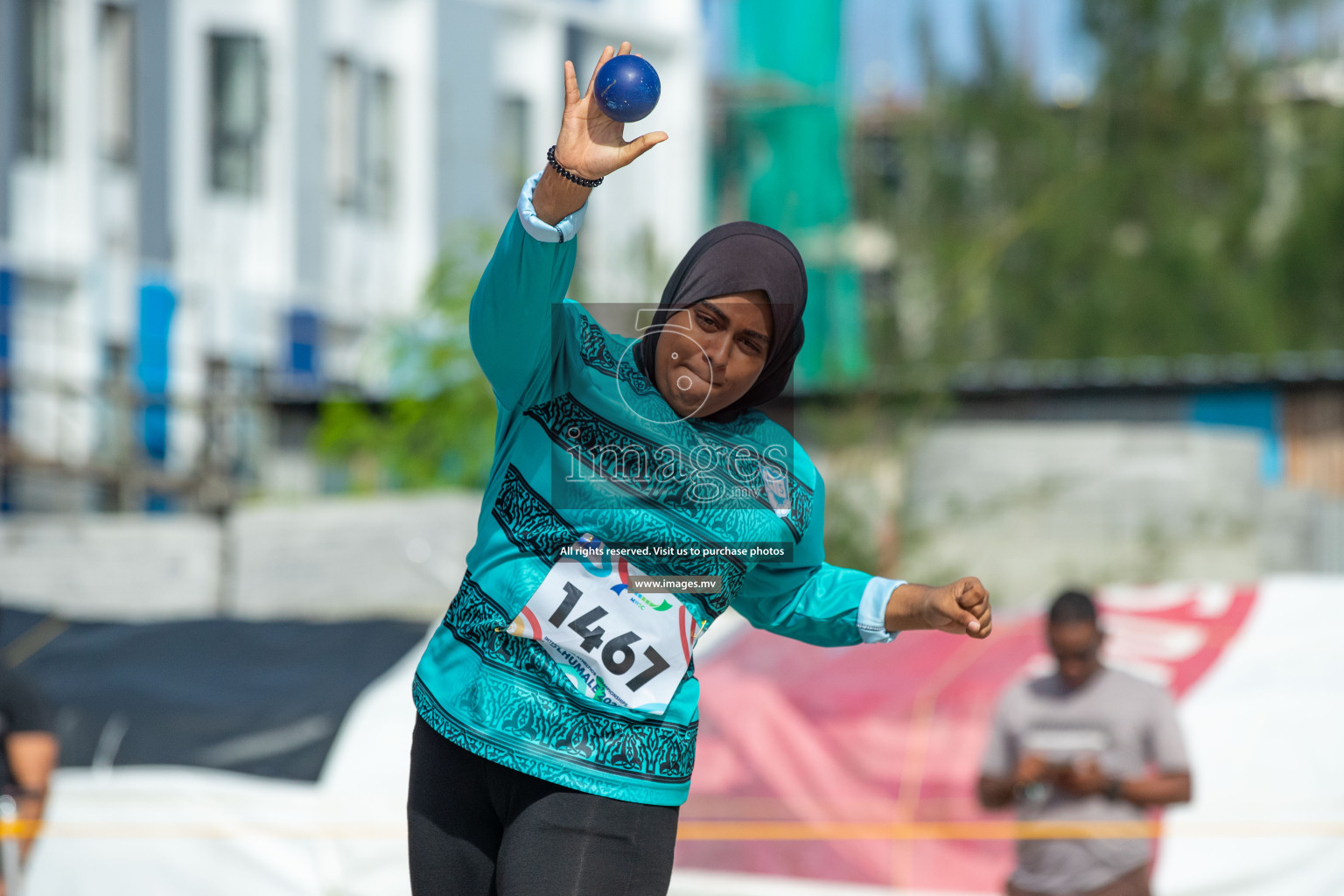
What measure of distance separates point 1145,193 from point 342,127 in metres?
11.4

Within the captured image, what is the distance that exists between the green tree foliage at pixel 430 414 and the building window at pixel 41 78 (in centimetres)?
425

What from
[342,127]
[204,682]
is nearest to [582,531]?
[204,682]

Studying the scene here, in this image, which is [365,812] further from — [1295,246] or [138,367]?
[1295,246]

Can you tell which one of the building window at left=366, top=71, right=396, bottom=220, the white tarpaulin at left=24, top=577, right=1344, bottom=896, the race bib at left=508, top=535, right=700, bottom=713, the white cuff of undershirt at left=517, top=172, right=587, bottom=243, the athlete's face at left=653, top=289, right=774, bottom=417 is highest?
the building window at left=366, top=71, right=396, bottom=220

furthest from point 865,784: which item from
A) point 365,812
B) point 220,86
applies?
point 220,86

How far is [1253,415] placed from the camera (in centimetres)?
1320

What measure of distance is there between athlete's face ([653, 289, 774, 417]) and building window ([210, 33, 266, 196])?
51.2 feet

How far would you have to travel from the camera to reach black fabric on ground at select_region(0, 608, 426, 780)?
6387 millimetres

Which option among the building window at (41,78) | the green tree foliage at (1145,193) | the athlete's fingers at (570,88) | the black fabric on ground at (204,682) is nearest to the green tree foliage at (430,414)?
the black fabric on ground at (204,682)

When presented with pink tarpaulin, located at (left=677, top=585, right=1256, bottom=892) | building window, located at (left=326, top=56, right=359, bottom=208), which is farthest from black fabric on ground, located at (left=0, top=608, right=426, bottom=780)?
building window, located at (left=326, top=56, right=359, bottom=208)

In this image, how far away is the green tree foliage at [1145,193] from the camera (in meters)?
20.9

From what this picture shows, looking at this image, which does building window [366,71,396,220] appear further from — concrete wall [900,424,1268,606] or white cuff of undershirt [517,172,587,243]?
white cuff of undershirt [517,172,587,243]

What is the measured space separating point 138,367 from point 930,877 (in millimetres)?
11476

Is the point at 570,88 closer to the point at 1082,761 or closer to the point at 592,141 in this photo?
the point at 592,141
